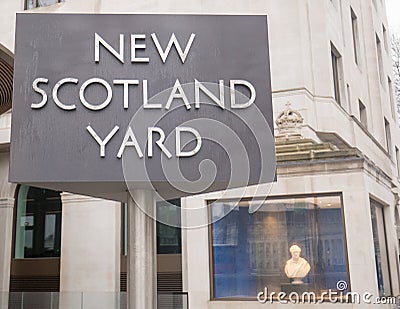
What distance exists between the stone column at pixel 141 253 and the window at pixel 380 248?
7.28 metres

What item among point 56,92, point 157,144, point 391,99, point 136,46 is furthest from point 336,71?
point 56,92

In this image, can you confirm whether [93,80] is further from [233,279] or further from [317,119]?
[317,119]

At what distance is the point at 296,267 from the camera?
13.3 metres

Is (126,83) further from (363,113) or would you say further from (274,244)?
(363,113)

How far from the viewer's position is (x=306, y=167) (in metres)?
13.4

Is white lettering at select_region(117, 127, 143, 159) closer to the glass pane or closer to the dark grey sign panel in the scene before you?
the dark grey sign panel

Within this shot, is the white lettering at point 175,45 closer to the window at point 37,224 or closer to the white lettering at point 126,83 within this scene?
the white lettering at point 126,83

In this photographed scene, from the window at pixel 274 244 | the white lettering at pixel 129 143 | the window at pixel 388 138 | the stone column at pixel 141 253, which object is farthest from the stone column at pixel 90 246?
the window at pixel 388 138

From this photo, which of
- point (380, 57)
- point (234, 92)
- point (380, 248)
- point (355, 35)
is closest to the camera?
point (234, 92)

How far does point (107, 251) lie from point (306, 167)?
7563 mm

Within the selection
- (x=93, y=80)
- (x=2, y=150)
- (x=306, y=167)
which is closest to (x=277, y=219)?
(x=306, y=167)

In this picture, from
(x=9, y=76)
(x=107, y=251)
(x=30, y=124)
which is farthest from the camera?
(x=107, y=251)

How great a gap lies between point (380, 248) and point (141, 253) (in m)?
8.64

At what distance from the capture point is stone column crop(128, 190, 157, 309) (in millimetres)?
7469
